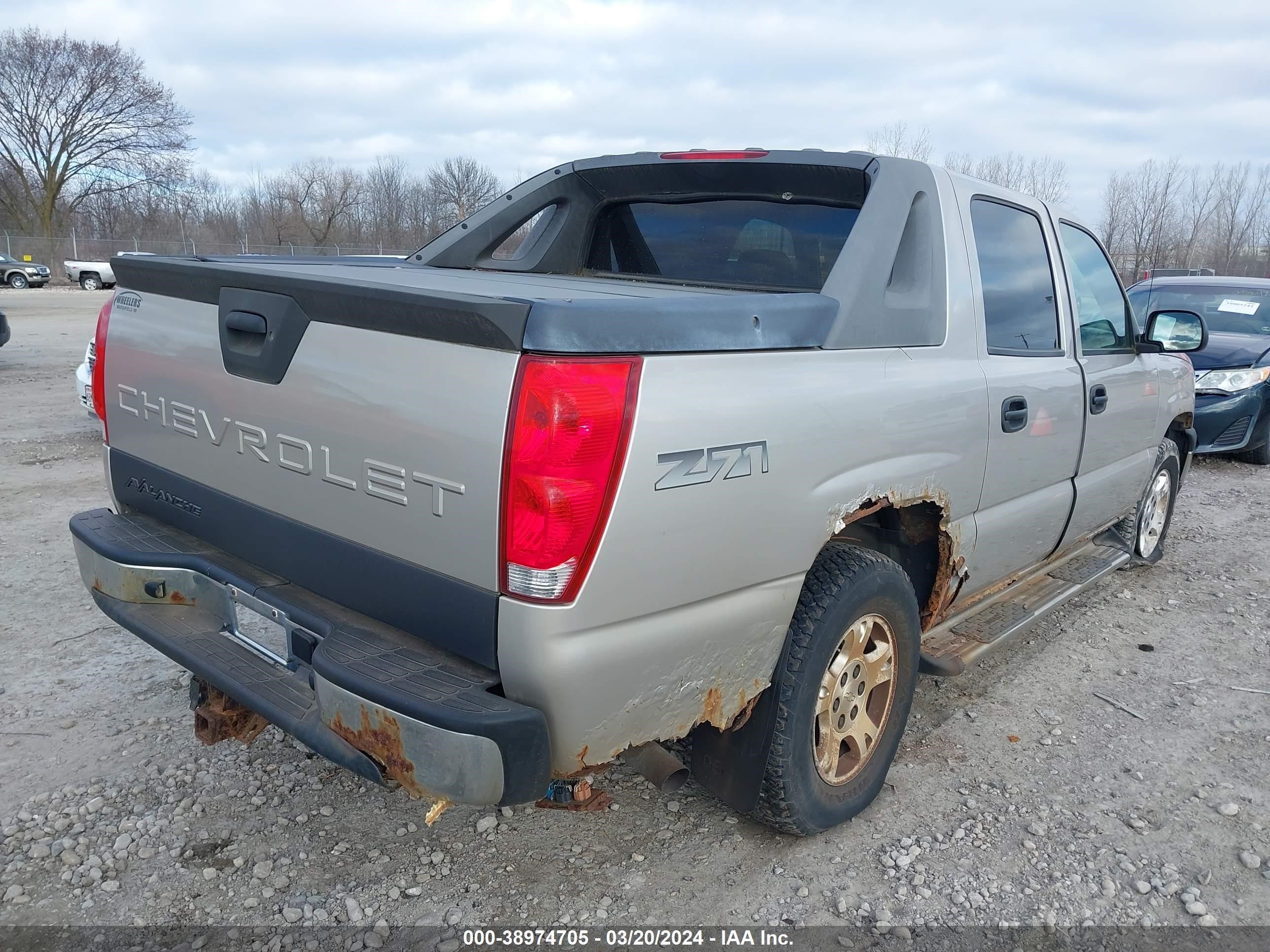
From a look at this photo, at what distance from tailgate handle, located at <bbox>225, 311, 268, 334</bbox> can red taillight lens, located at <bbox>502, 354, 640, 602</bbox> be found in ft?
2.96

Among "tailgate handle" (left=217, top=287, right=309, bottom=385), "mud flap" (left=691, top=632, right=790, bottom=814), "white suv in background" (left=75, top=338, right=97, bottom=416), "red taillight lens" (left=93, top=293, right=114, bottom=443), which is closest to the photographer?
"tailgate handle" (left=217, top=287, right=309, bottom=385)

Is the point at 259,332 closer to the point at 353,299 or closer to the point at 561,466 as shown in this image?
the point at 353,299

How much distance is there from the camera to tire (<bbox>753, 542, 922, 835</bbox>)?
2520 millimetres

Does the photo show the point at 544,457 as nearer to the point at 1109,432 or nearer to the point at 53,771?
the point at 53,771

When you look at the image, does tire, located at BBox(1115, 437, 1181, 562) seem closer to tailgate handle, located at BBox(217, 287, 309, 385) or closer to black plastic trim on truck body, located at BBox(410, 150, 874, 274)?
black plastic trim on truck body, located at BBox(410, 150, 874, 274)

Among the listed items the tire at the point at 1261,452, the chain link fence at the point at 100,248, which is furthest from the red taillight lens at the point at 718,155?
the chain link fence at the point at 100,248

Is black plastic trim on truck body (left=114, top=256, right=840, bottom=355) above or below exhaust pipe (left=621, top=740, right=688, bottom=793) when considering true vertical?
above

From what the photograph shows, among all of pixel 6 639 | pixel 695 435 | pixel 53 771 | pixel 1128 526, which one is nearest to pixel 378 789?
pixel 53 771

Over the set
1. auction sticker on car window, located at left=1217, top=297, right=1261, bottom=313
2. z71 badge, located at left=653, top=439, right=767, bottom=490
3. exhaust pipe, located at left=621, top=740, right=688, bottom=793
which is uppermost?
auction sticker on car window, located at left=1217, top=297, right=1261, bottom=313

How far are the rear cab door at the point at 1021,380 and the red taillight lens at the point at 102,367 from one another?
9.41 feet

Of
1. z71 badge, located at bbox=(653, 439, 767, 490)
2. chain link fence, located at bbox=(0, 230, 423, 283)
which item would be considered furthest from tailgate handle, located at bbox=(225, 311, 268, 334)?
chain link fence, located at bbox=(0, 230, 423, 283)

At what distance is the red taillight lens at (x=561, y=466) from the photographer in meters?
1.89

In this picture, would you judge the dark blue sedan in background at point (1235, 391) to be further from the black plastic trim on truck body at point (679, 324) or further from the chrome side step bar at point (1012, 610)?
the black plastic trim on truck body at point (679, 324)

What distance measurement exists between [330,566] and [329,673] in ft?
1.18
